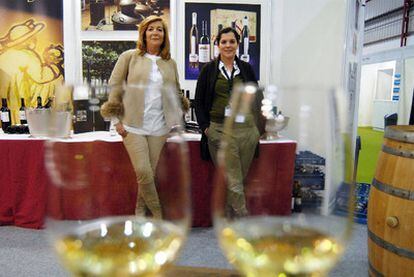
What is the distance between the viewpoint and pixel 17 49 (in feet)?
11.3

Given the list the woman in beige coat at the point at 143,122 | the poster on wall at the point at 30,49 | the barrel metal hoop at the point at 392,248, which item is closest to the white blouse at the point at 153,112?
the woman in beige coat at the point at 143,122

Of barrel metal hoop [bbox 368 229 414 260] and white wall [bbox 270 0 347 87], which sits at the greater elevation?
white wall [bbox 270 0 347 87]

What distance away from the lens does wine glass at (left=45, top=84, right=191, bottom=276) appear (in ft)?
1.14

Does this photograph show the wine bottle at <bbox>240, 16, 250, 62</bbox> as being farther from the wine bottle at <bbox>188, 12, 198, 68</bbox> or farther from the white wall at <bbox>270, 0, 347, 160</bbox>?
the wine bottle at <bbox>188, 12, 198, 68</bbox>

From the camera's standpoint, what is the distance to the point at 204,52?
3496 mm

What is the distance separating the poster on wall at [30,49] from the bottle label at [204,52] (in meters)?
1.22

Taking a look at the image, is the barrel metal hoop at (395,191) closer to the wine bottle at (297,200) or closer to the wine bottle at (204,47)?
the wine bottle at (297,200)

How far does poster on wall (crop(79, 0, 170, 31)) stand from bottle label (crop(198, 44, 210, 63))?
368 mm

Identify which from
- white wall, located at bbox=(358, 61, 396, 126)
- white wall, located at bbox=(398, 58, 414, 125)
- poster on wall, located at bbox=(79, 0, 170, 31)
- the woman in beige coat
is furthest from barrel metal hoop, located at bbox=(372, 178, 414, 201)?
white wall, located at bbox=(358, 61, 396, 126)

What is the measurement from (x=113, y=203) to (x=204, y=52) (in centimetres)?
322

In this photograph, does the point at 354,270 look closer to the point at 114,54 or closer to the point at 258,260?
the point at 258,260

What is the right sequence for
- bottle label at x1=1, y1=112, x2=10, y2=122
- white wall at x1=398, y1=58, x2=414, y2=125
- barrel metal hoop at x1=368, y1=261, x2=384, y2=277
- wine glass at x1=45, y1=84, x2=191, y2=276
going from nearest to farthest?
1. wine glass at x1=45, y1=84, x2=191, y2=276
2. barrel metal hoop at x1=368, y1=261, x2=384, y2=277
3. bottle label at x1=1, y1=112, x2=10, y2=122
4. white wall at x1=398, y1=58, x2=414, y2=125

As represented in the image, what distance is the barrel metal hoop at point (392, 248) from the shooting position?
4.74ft

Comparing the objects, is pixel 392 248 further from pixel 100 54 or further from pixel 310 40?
pixel 100 54
